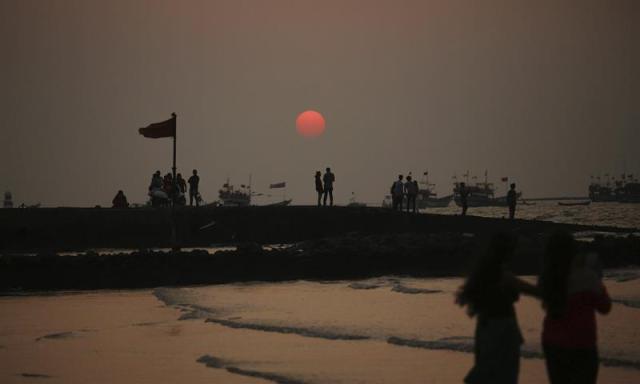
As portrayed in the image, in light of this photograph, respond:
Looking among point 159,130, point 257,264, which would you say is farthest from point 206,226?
point 257,264

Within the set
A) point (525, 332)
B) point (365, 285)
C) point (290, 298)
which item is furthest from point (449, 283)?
point (525, 332)

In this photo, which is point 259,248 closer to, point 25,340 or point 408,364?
point 25,340

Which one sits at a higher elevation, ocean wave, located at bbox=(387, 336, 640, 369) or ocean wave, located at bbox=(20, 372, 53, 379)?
ocean wave, located at bbox=(387, 336, 640, 369)

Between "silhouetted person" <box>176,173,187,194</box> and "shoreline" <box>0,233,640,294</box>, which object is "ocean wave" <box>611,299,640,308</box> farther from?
"silhouetted person" <box>176,173,187,194</box>

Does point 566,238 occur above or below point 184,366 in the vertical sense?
above

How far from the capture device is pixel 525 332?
20156 millimetres

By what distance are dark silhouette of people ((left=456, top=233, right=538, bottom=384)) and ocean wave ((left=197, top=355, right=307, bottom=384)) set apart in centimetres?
540

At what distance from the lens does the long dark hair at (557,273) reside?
10.5 metres

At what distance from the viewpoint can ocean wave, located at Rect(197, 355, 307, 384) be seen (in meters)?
15.9

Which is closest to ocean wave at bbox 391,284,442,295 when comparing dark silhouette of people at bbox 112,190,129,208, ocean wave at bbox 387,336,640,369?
ocean wave at bbox 387,336,640,369

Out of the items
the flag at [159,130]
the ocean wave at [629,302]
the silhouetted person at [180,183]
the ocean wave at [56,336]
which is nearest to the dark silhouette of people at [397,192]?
the silhouetted person at [180,183]

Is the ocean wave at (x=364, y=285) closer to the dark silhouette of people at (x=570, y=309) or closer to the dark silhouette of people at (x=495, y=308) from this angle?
the dark silhouette of people at (x=495, y=308)

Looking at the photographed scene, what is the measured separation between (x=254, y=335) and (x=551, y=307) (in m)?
11.4

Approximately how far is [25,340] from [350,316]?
6474mm
